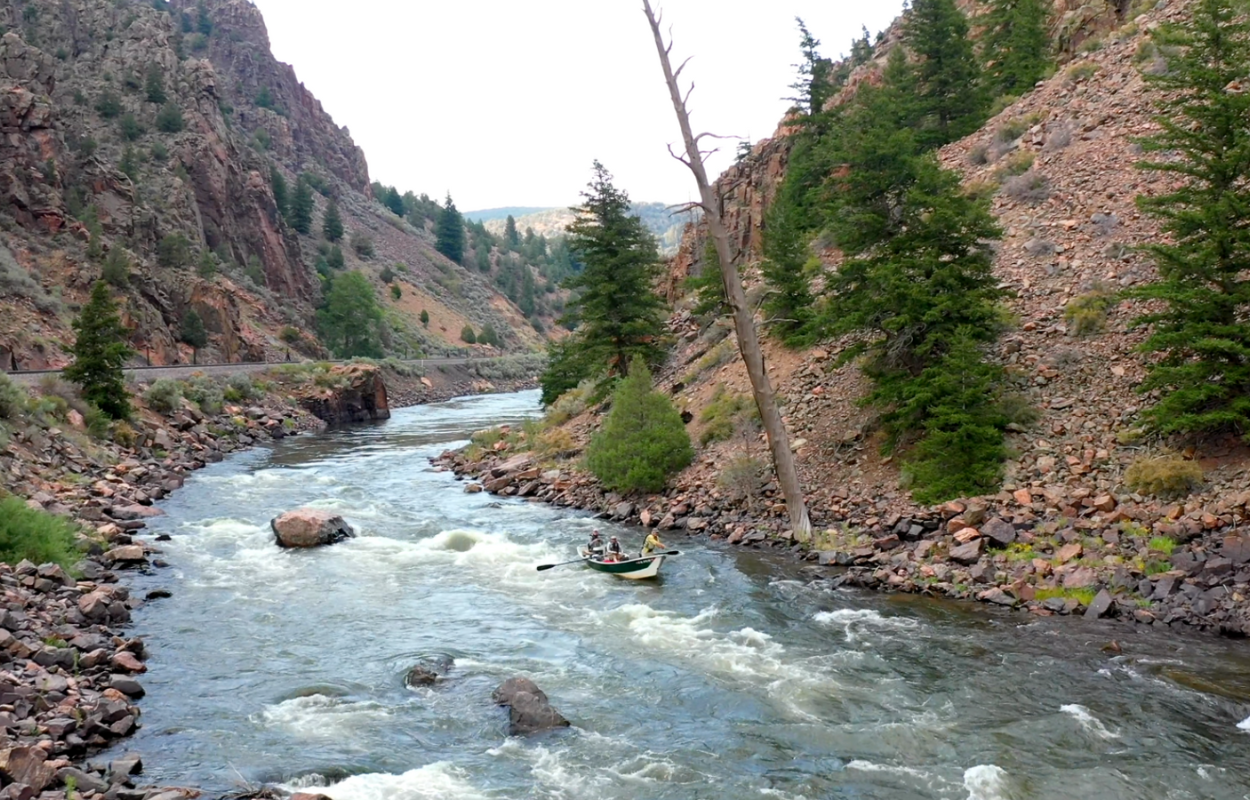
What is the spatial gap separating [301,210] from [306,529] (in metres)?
84.0

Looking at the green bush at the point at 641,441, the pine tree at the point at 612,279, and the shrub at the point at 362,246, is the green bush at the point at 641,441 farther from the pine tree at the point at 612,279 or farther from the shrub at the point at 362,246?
the shrub at the point at 362,246

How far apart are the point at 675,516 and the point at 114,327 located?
75.3ft

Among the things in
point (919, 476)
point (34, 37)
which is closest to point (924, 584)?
point (919, 476)

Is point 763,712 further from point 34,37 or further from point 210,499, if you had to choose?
point 34,37

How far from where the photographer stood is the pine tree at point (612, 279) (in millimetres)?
31125

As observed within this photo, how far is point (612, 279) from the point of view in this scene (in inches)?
1233

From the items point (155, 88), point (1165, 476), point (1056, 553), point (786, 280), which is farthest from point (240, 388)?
point (1165, 476)

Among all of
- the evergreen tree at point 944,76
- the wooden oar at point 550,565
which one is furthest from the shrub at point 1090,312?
the evergreen tree at point 944,76

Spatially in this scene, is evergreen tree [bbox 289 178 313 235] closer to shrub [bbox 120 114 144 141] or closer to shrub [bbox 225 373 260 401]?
shrub [bbox 120 114 144 141]

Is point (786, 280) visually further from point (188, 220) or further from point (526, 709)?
point (188, 220)

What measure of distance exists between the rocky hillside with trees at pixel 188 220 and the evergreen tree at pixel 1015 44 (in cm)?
4324

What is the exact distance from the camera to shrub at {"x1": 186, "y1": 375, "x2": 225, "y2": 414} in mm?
41728

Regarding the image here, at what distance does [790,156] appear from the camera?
42188 mm

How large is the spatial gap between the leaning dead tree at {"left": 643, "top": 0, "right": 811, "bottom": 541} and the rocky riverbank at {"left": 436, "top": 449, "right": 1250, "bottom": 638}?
3.22 feet
